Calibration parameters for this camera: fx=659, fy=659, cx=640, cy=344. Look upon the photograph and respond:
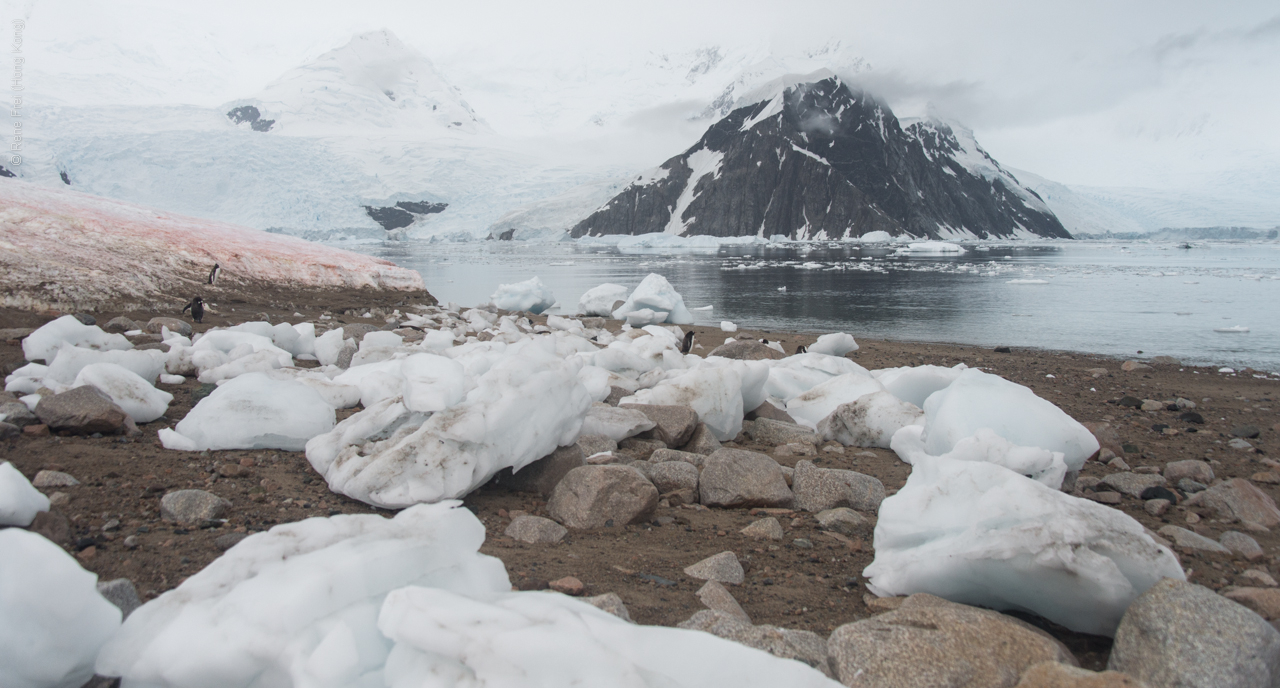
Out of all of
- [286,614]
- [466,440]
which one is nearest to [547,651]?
[286,614]

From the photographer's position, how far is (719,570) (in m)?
2.37

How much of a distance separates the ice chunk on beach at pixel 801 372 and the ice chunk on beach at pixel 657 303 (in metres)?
7.93

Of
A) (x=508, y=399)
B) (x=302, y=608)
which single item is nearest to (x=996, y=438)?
(x=508, y=399)

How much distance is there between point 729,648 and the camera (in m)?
1.32

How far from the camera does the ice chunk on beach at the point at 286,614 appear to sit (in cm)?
126

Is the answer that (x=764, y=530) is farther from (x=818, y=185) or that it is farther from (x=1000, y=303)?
(x=818, y=185)

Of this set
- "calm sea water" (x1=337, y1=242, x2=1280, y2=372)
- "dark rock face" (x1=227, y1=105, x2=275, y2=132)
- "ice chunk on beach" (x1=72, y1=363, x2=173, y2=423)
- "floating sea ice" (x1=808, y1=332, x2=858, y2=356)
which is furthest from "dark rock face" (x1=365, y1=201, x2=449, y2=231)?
"ice chunk on beach" (x1=72, y1=363, x2=173, y2=423)

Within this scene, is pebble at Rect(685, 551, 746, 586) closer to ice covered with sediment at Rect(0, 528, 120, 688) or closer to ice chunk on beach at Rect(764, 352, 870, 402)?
ice covered with sediment at Rect(0, 528, 120, 688)

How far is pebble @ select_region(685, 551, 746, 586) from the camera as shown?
2338 millimetres

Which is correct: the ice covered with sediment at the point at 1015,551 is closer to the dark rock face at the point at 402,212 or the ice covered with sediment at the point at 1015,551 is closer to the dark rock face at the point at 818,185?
the dark rock face at the point at 402,212

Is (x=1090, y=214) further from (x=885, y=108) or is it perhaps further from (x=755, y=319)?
(x=755, y=319)

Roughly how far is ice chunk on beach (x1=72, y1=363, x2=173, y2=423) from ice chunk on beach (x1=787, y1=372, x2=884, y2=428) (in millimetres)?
4134

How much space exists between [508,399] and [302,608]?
1650 millimetres

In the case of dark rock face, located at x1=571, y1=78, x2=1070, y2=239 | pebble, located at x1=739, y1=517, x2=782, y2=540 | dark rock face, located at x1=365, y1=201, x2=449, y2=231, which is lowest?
pebble, located at x1=739, y1=517, x2=782, y2=540
